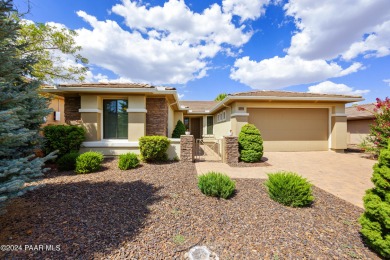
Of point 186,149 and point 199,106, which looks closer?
point 186,149

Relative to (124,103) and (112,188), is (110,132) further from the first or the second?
(112,188)

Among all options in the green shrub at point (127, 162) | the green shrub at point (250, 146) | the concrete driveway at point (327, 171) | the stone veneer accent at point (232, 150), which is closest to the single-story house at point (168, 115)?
the green shrub at point (127, 162)

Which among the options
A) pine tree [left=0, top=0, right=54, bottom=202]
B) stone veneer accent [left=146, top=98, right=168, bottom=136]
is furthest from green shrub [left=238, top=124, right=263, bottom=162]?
pine tree [left=0, top=0, right=54, bottom=202]

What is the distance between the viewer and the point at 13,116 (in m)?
2.69

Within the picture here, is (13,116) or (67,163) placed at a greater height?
(13,116)

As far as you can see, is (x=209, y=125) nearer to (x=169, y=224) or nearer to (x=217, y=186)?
(x=217, y=186)

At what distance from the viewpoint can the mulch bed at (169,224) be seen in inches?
107

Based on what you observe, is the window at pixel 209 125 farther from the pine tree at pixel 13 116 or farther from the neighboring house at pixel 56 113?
the pine tree at pixel 13 116

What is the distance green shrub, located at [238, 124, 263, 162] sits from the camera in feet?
26.7

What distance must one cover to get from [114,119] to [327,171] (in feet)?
33.1

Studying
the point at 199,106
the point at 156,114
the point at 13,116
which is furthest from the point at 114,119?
the point at 199,106

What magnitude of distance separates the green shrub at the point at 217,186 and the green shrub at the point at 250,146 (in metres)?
3.95

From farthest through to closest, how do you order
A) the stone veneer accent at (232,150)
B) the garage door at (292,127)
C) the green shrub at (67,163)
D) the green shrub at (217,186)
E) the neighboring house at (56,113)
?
the neighboring house at (56,113) < the garage door at (292,127) < the stone veneer accent at (232,150) < the green shrub at (67,163) < the green shrub at (217,186)

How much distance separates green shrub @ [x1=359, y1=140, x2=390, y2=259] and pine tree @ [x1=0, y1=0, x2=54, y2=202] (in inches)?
212
